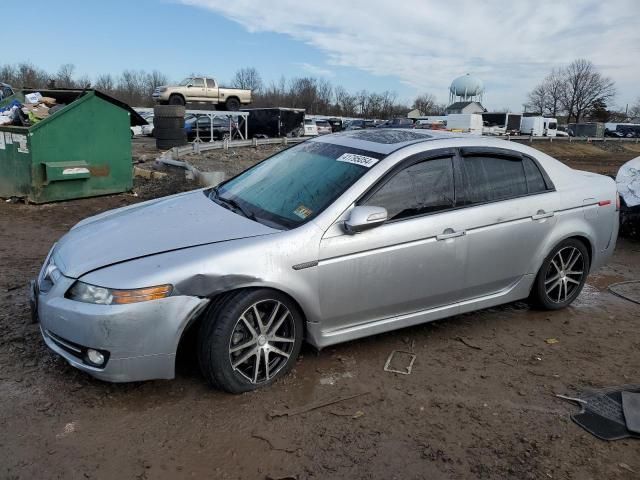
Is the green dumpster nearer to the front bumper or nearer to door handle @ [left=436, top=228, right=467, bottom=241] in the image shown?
the front bumper

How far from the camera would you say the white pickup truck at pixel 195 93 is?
2944 cm

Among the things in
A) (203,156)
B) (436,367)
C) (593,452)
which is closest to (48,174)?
(436,367)

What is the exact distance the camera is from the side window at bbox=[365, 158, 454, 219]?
11.7ft

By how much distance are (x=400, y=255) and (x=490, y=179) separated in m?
1.12

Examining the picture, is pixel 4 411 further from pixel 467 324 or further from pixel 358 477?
pixel 467 324

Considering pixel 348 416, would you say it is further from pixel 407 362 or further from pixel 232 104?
pixel 232 104

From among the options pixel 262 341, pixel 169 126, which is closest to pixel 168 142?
pixel 169 126

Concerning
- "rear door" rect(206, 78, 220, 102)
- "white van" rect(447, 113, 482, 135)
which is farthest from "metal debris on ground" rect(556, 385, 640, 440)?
"white van" rect(447, 113, 482, 135)

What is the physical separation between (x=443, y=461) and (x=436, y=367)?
3.30 ft

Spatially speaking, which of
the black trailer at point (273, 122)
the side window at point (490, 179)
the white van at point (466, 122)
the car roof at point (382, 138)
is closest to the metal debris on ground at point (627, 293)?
the side window at point (490, 179)

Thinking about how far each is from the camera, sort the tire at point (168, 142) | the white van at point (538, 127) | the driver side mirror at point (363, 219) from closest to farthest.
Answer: the driver side mirror at point (363, 219), the tire at point (168, 142), the white van at point (538, 127)

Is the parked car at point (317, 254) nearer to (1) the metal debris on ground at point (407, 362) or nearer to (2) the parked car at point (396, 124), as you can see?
(1) the metal debris on ground at point (407, 362)

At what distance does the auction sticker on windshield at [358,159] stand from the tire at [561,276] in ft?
5.99

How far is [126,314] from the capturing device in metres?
2.79
